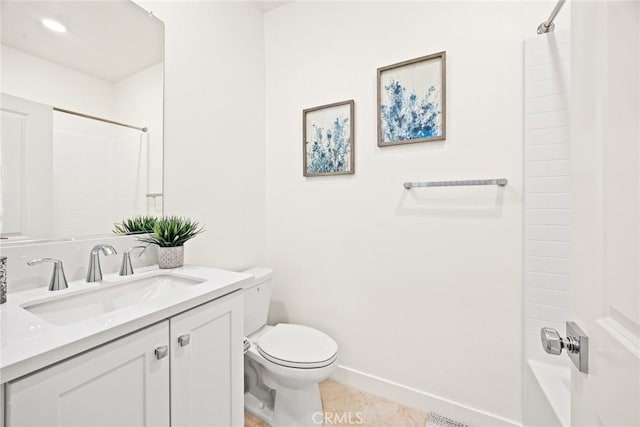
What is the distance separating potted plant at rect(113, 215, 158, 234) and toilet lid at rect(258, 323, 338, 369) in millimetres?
795

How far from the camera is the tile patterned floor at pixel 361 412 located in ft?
4.78

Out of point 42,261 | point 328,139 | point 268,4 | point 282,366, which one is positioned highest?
point 268,4

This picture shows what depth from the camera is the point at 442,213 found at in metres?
1.48

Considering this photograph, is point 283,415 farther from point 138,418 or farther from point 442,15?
point 442,15

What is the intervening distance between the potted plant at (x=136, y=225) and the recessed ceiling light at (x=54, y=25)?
2.47 ft

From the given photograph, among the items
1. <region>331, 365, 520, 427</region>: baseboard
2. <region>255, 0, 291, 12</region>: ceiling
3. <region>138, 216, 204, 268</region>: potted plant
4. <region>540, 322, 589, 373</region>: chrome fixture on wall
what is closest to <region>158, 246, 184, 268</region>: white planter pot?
<region>138, 216, 204, 268</region>: potted plant

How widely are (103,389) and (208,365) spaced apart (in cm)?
33

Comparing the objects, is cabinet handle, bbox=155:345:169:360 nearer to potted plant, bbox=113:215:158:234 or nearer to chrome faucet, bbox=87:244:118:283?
chrome faucet, bbox=87:244:118:283

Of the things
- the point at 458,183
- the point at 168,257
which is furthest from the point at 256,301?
the point at 458,183

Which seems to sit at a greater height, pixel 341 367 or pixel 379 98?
pixel 379 98

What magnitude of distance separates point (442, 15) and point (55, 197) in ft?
6.31

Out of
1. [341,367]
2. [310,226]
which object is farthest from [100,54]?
[341,367]

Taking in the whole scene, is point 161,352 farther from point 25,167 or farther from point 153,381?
point 25,167

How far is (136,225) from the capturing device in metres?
1.32
